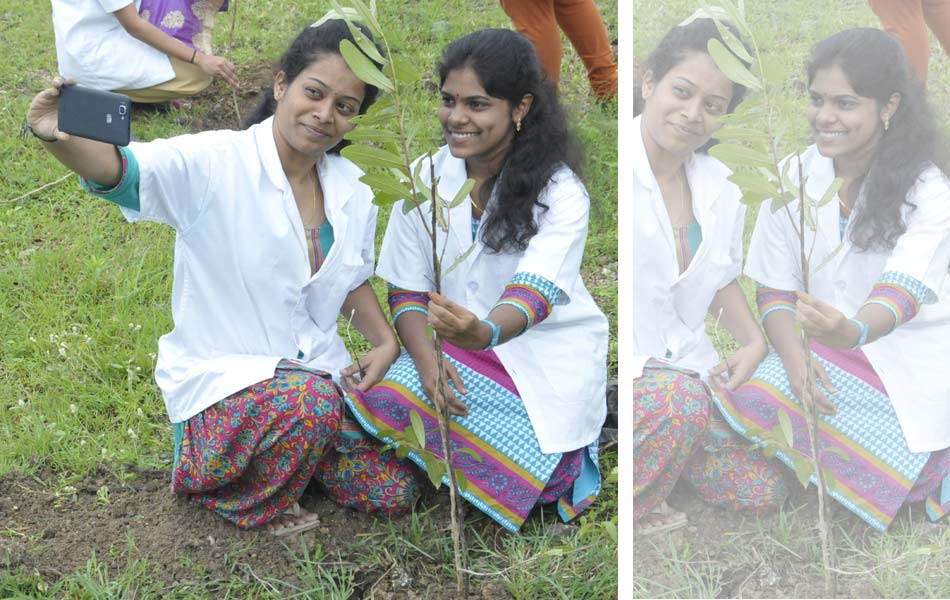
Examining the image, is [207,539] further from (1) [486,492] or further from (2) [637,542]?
(2) [637,542]

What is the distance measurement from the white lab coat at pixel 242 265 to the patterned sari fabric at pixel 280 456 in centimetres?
5

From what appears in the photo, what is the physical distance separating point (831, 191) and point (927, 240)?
17 centimetres

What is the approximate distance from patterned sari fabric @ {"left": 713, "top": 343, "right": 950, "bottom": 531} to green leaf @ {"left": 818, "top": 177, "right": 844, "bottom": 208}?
237 mm

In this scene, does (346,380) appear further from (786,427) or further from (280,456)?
(786,427)

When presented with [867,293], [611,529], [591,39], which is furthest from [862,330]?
[591,39]

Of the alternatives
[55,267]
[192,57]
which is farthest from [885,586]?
[192,57]

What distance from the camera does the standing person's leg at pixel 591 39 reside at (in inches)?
161

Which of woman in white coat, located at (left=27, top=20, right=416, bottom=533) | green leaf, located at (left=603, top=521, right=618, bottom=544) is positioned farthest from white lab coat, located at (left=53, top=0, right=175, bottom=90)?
green leaf, located at (left=603, top=521, right=618, bottom=544)

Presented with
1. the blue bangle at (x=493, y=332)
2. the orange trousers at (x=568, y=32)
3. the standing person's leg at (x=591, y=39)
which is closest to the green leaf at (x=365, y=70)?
the blue bangle at (x=493, y=332)

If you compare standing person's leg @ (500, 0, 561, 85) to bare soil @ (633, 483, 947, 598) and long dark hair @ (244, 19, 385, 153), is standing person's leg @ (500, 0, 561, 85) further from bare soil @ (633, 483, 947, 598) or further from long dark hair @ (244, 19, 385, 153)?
bare soil @ (633, 483, 947, 598)

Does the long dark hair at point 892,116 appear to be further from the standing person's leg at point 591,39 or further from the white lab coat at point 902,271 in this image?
the standing person's leg at point 591,39

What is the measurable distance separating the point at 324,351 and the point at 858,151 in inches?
45.9

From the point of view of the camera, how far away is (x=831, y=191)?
72.9 inches

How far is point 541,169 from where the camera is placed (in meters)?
2.46
